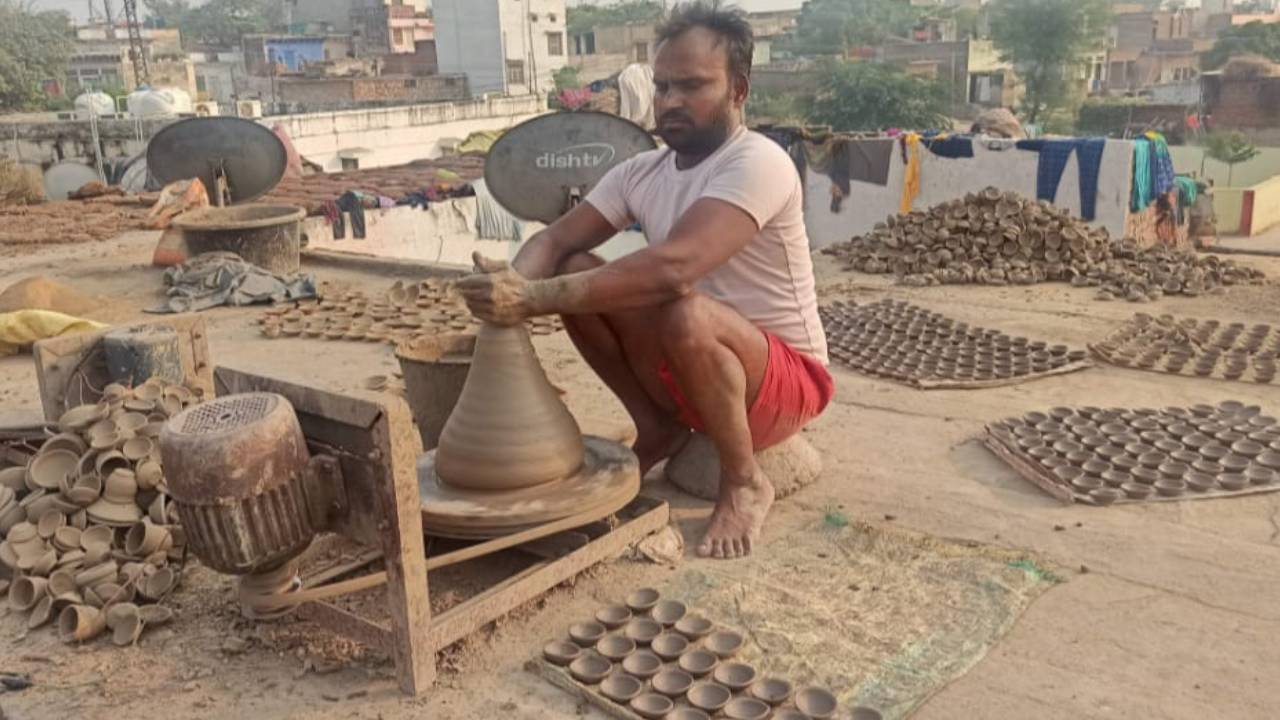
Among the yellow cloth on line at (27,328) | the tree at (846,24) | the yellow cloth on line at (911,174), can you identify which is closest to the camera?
the yellow cloth on line at (27,328)

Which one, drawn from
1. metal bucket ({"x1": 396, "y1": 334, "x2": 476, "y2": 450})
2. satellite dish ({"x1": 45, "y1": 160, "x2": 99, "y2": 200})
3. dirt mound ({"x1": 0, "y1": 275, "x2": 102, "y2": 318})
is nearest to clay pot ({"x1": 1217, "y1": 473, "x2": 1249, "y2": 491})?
metal bucket ({"x1": 396, "y1": 334, "x2": 476, "y2": 450})

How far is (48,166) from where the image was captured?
17750 mm

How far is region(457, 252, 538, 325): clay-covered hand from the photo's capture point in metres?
2.63

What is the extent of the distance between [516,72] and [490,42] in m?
1.42

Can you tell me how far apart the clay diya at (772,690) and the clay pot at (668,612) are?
1.12 ft

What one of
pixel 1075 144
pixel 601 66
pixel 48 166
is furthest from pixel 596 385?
pixel 601 66

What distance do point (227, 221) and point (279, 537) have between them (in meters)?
6.97

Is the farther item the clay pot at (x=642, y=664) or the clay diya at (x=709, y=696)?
the clay pot at (x=642, y=664)

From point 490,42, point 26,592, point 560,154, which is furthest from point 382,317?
point 490,42

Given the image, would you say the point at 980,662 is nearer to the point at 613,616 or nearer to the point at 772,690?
the point at 772,690

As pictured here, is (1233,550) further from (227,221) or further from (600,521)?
(227,221)

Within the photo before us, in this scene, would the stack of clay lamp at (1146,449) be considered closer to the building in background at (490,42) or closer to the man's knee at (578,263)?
the man's knee at (578,263)

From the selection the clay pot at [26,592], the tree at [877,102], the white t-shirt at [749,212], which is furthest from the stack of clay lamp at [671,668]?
the tree at [877,102]

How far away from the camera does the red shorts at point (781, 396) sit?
10.2 feet
